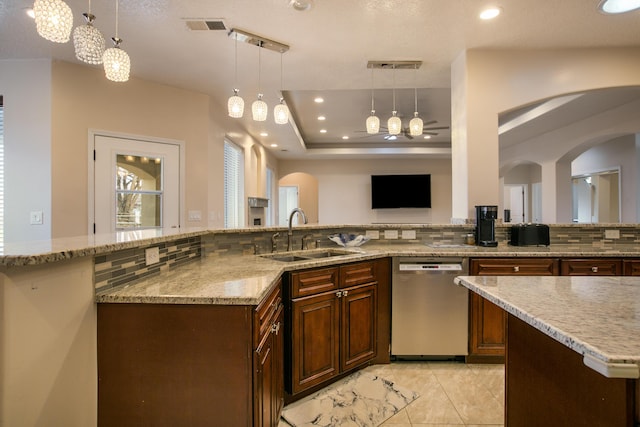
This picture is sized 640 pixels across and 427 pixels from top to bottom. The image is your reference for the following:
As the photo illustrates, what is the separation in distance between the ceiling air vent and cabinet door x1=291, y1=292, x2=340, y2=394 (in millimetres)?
2150

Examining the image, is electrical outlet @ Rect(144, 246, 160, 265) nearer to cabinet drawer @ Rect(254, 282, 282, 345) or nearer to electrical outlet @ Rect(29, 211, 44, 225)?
cabinet drawer @ Rect(254, 282, 282, 345)

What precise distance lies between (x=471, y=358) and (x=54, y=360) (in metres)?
2.62

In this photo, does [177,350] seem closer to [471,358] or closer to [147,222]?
[471,358]

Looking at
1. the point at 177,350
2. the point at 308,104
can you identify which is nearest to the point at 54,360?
the point at 177,350

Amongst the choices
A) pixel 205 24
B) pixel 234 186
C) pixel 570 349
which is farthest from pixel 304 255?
pixel 234 186

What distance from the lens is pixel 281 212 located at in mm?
8508

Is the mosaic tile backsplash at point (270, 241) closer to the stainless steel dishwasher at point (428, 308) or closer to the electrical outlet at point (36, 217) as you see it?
the stainless steel dishwasher at point (428, 308)

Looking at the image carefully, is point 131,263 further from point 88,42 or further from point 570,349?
point 570,349

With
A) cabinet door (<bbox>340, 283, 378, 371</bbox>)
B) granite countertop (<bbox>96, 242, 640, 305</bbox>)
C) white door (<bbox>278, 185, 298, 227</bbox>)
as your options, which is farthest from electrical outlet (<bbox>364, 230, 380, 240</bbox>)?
white door (<bbox>278, 185, 298, 227</bbox>)

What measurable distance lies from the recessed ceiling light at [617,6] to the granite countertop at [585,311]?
6.87ft

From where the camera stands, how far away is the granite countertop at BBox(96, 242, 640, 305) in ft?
3.99

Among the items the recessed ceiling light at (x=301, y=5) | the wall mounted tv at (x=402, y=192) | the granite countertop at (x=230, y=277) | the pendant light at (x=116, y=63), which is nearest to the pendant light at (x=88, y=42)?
the pendant light at (x=116, y=63)

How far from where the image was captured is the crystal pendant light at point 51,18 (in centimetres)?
125

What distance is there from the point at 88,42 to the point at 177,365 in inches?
57.6
